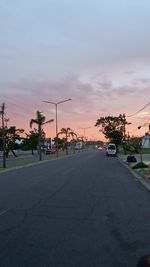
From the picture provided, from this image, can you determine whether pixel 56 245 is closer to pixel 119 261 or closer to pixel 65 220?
pixel 119 261

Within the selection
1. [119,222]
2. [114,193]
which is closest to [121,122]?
[114,193]

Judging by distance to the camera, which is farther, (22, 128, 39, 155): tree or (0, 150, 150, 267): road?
(22, 128, 39, 155): tree

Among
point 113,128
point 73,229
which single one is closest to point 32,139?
point 113,128

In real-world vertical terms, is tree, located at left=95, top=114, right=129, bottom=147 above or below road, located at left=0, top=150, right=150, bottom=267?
above

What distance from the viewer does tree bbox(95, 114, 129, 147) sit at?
384ft

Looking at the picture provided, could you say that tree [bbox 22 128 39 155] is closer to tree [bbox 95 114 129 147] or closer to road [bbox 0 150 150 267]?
tree [bbox 95 114 129 147]

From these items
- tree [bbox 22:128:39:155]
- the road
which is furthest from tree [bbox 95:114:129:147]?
the road

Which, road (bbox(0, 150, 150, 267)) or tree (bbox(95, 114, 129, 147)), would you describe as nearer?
road (bbox(0, 150, 150, 267))

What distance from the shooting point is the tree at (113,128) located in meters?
117

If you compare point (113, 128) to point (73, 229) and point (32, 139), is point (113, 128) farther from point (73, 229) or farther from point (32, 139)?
point (73, 229)

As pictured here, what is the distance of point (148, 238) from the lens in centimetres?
953

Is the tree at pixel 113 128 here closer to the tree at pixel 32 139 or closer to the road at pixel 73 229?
the tree at pixel 32 139

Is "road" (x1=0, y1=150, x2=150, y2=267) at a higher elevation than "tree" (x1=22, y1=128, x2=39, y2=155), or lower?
lower

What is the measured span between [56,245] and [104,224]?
269cm
